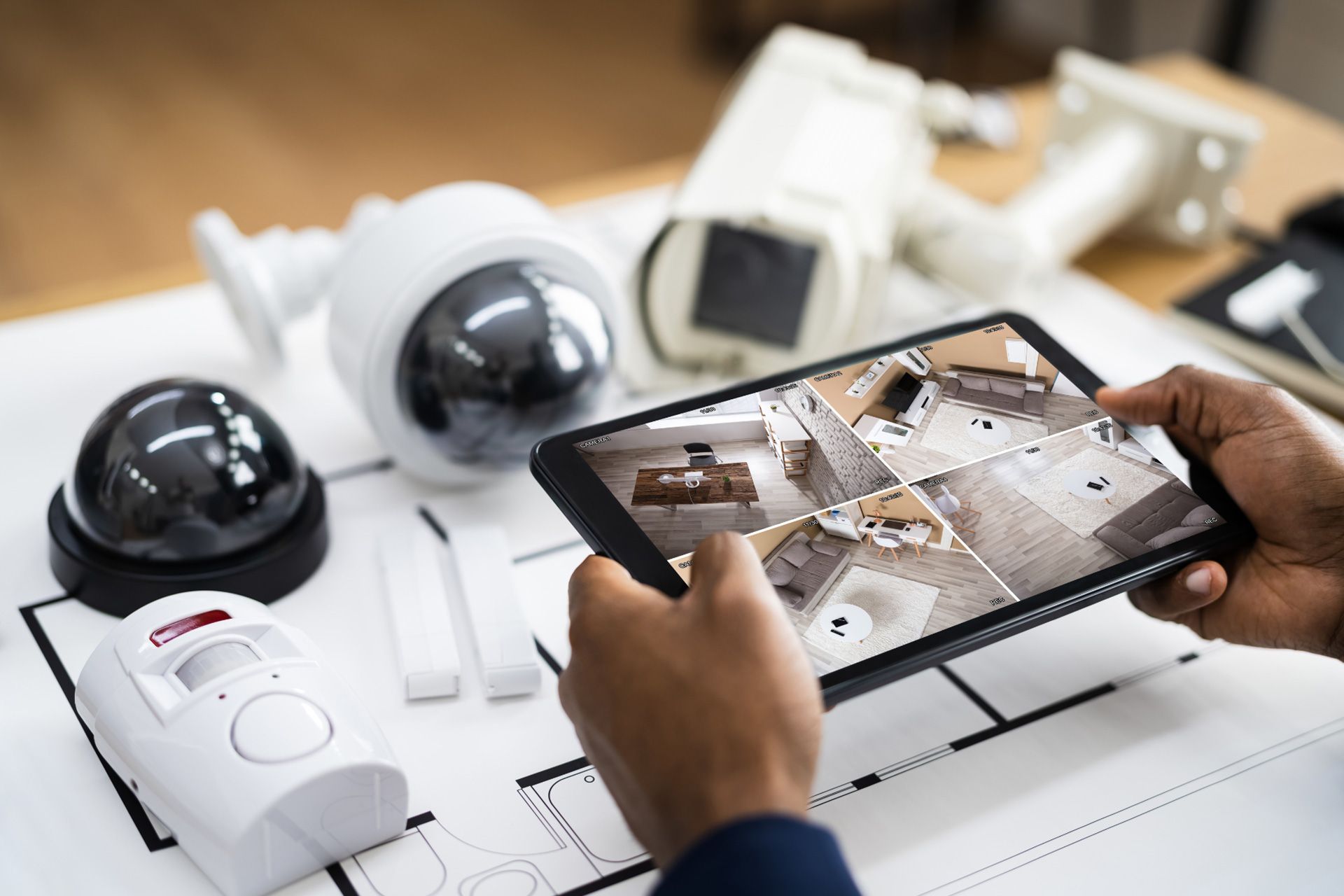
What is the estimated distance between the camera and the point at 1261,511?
0.63 m

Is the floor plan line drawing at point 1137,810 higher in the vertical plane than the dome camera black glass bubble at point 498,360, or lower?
lower

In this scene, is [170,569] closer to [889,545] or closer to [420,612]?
[420,612]

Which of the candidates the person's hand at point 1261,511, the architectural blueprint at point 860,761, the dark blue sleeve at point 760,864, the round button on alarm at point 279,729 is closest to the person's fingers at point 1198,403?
the person's hand at point 1261,511

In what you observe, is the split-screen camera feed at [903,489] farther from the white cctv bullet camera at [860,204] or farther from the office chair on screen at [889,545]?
the white cctv bullet camera at [860,204]

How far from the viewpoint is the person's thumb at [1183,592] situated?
60 centimetres

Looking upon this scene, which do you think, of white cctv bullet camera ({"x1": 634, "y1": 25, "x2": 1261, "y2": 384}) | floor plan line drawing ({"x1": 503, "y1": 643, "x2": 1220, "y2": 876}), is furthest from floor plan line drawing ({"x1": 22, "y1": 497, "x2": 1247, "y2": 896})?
white cctv bullet camera ({"x1": 634, "y1": 25, "x2": 1261, "y2": 384})

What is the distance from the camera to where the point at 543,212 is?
74cm

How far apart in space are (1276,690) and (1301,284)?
18.0 inches

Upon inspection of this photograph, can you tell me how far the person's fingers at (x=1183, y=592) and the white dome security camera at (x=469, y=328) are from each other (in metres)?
0.35

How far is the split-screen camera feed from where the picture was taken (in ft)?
1.78

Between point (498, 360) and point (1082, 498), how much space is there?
1.11ft

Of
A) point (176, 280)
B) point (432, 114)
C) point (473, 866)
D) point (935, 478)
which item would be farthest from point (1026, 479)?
point (432, 114)

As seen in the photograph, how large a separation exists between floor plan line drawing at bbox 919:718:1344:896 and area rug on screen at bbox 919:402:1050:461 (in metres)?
0.19

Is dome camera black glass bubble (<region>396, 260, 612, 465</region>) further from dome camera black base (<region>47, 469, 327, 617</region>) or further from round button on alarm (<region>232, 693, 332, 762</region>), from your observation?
round button on alarm (<region>232, 693, 332, 762</region>)
